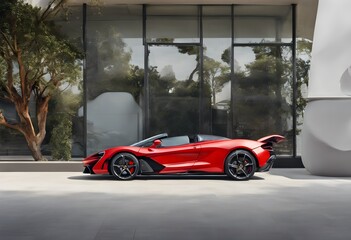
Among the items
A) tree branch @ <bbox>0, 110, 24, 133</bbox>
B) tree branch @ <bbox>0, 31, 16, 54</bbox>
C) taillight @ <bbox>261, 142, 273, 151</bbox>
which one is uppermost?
tree branch @ <bbox>0, 31, 16, 54</bbox>

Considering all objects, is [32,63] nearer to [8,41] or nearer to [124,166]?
[8,41]

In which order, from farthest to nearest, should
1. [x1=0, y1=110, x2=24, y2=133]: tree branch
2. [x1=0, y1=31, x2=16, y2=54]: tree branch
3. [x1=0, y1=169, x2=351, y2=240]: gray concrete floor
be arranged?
[x1=0, y1=110, x2=24, y2=133]: tree branch → [x1=0, y1=31, x2=16, y2=54]: tree branch → [x1=0, y1=169, x2=351, y2=240]: gray concrete floor

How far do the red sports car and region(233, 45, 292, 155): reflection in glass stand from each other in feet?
13.6

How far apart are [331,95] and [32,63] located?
8.45 metres

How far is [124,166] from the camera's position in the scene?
12047 mm

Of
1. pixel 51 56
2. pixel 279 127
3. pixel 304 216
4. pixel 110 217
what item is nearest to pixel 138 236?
pixel 110 217

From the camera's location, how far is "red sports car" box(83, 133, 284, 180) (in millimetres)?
11961

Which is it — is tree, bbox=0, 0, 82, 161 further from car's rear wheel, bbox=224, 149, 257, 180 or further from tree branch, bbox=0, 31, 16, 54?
car's rear wheel, bbox=224, 149, 257, 180

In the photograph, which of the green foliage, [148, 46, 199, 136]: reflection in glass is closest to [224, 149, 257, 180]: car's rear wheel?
[148, 46, 199, 136]: reflection in glass

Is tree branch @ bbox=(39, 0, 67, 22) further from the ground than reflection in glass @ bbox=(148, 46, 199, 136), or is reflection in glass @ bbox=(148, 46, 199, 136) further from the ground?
tree branch @ bbox=(39, 0, 67, 22)

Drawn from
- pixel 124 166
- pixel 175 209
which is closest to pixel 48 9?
pixel 124 166

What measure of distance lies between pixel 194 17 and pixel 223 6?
1.02 m

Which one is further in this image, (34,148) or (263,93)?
(263,93)

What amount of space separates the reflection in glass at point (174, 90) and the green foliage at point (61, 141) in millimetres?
2569
